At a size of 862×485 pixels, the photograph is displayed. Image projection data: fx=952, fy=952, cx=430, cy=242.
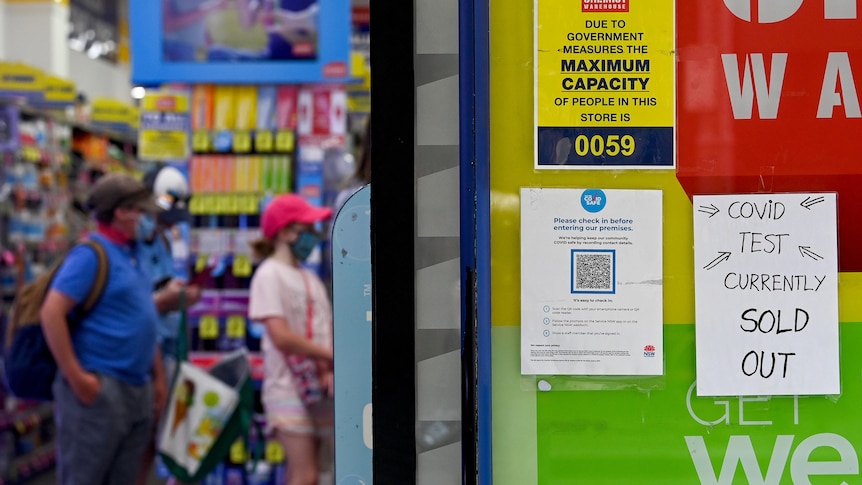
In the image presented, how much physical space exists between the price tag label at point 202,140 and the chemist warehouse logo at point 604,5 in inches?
198

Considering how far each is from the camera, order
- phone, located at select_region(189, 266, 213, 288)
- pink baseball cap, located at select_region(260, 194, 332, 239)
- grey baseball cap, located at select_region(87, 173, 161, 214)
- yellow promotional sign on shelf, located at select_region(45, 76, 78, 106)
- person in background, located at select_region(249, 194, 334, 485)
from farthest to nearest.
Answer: yellow promotional sign on shelf, located at select_region(45, 76, 78, 106) → phone, located at select_region(189, 266, 213, 288) → pink baseball cap, located at select_region(260, 194, 332, 239) → person in background, located at select_region(249, 194, 334, 485) → grey baseball cap, located at select_region(87, 173, 161, 214)

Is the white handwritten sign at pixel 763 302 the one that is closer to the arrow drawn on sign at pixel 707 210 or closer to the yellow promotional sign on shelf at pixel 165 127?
the arrow drawn on sign at pixel 707 210

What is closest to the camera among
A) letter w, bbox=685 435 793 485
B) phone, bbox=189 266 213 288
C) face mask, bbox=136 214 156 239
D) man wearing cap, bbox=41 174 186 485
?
letter w, bbox=685 435 793 485

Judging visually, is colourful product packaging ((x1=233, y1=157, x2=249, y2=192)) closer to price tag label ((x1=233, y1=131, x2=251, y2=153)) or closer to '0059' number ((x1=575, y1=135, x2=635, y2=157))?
price tag label ((x1=233, y1=131, x2=251, y2=153))

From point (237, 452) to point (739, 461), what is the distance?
4889 mm

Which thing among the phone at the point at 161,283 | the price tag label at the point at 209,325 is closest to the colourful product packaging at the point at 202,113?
the phone at the point at 161,283

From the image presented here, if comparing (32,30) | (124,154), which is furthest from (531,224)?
(32,30)

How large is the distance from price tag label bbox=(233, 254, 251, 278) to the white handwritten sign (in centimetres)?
489

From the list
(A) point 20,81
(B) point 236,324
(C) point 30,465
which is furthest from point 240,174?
(A) point 20,81

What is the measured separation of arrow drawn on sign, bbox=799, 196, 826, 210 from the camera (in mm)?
1338

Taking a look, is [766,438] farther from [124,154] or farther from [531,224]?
[124,154]

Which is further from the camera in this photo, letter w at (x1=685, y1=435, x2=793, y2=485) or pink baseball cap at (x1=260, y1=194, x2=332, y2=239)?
pink baseball cap at (x1=260, y1=194, x2=332, y2=239)

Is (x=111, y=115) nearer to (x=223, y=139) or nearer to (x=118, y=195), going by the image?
(x=223, y=139)

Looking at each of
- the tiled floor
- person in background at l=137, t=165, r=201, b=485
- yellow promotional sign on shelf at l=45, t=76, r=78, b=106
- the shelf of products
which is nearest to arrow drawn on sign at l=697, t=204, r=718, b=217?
person in background at l=137, t=165, r=201, b=485
